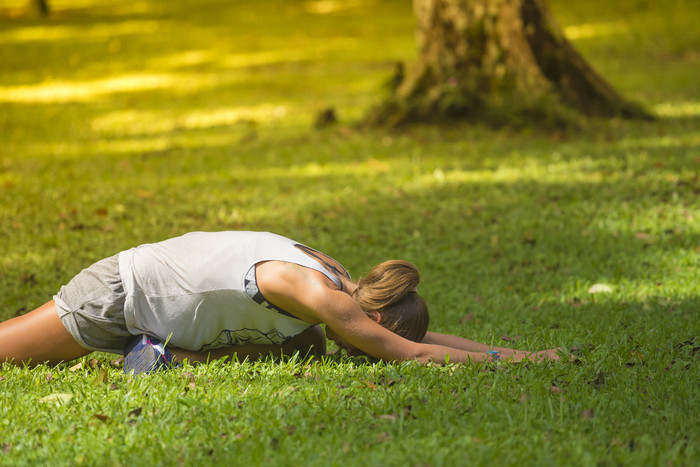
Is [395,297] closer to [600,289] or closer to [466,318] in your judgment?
[466,318]

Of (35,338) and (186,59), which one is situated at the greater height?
(186,59)

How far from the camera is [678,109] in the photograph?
1185 centimetres

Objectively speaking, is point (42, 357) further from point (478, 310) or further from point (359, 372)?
point (478, 310)

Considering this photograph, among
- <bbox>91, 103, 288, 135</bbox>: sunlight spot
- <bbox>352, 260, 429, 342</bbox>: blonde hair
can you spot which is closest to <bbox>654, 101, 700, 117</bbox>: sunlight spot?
<bbox>91, 103, 288, 135</bbox>: sunlight spot

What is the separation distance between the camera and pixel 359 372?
3.83 meters

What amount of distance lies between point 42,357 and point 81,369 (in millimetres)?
211

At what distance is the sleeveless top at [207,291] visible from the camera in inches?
147

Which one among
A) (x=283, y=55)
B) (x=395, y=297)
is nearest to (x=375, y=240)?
(x=395, y=297)

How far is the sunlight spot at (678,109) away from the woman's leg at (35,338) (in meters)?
9.95

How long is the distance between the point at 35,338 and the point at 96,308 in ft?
1.33

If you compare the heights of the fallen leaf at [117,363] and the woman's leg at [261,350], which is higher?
the woman's leg at [261,350]

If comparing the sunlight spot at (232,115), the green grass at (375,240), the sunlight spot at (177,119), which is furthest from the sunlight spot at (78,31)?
the sunlight spot at (232,115)

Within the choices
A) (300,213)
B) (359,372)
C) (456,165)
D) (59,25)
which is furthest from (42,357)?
(59,25)

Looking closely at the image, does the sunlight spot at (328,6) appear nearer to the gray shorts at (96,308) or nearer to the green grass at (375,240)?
the green grass at (375,240)
